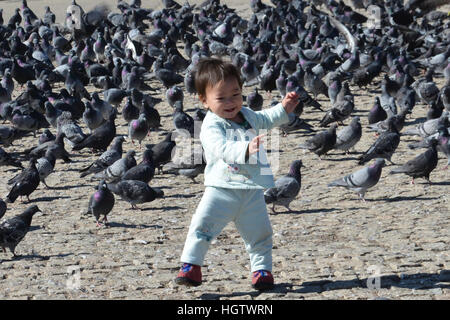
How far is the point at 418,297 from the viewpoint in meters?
7.27

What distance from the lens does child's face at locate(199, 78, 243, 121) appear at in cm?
667

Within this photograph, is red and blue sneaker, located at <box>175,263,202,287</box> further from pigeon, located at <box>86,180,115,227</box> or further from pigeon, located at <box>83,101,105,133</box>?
pigeon, located at <box>83,101,105,133</box>

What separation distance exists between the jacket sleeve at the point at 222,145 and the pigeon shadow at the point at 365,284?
141cm

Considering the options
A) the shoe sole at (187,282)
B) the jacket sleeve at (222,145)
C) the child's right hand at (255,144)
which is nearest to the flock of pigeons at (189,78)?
the shoe sole at (187,282)

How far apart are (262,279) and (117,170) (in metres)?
6.23

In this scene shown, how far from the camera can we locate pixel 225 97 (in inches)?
265

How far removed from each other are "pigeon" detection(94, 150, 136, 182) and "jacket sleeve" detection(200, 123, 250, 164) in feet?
20.7

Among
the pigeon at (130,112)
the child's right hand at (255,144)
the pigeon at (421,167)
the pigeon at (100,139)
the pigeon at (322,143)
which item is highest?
the pigeon at (130,112)

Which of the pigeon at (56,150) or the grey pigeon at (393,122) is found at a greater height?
the grey pigeon at (393,122)

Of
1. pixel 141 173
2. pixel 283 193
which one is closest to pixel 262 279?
pixel 283 193

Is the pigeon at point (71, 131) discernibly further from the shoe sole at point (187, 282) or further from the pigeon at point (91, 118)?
the shoe sole at point (187, 282)

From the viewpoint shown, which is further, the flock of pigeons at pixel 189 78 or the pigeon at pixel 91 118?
the pigeon at pixel 91 118

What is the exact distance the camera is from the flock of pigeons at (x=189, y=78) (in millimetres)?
12719

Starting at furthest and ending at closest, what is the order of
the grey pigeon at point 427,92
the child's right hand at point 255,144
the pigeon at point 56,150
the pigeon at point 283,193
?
the grey pigeon at point 427,92
the pigeon at point 56,150
the pigeon at point 283,193
the child's right hand at point 255,144
